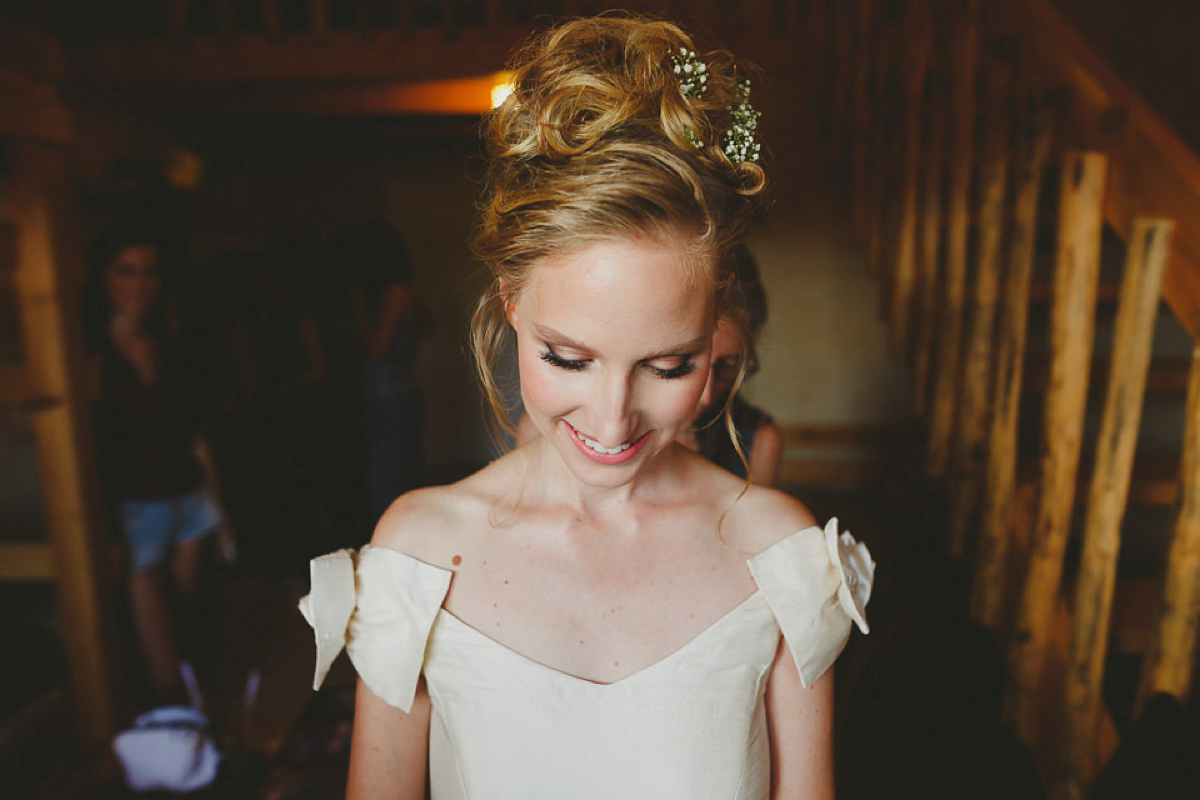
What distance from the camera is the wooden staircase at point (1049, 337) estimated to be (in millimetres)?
1663

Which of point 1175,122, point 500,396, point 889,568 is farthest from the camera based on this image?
point 1175,122

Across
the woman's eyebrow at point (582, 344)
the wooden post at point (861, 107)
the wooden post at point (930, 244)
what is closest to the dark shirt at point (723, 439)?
the woman's eyebrow at point (582, 344)

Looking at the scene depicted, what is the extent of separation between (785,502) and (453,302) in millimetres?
4250

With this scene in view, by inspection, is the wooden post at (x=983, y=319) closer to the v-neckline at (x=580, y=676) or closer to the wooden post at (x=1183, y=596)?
the wooden post at (x=1183, y=596)

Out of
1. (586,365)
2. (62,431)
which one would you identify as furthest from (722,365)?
(62,431)

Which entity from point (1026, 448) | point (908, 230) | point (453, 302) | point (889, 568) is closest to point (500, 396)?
point (889, 568)

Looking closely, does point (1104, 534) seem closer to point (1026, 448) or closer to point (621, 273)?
point (1026, 448)

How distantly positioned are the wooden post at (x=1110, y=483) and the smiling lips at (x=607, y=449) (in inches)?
52.6

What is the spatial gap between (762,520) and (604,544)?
22 centimetres

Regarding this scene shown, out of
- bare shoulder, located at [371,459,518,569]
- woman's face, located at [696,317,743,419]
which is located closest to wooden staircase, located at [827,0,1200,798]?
woman's face, located at [696,317,743,419]

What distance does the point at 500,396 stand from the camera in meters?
1.05

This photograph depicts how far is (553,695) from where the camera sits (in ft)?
3.13

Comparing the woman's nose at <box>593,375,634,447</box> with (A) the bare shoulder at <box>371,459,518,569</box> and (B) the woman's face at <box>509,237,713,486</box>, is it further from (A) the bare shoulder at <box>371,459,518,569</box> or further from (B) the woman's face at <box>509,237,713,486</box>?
(A) the bare shoulder at <box>371,459,518,569</box>

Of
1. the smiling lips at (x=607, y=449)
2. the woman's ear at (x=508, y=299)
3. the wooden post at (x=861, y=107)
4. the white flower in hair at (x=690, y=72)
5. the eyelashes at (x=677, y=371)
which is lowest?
the smiling lips at (x=607, y=449)
